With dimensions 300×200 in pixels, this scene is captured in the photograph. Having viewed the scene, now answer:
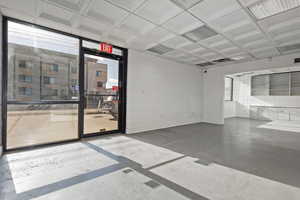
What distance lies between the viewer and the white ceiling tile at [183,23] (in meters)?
2.89

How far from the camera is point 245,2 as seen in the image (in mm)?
2418

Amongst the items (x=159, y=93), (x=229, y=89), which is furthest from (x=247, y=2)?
(x=229, y=89)

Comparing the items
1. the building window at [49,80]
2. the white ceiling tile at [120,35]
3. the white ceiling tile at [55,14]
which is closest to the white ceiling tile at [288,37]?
the white ceiling tile at [120,35]

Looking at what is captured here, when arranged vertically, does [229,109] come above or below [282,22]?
below

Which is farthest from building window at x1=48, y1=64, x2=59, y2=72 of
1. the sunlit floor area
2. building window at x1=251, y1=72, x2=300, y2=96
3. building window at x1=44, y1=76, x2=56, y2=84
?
building window at x1=251, y1=72, x2=300, y2=96

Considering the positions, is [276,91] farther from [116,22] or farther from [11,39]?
[11,39]

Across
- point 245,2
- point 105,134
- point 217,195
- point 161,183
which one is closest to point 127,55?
point 105,134

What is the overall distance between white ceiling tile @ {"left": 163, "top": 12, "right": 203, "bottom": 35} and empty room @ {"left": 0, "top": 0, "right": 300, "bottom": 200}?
0.02 metres

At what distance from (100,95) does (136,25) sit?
228cm

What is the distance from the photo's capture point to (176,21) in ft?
10.0

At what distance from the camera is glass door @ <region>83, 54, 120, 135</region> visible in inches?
158

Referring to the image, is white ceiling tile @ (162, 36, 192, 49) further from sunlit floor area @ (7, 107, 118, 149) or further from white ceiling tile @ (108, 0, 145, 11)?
sunlit floor area @ (7, 107, 118, 149)

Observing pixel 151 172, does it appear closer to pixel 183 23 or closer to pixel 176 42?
pixel 183 23

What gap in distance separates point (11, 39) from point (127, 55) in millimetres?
2798
